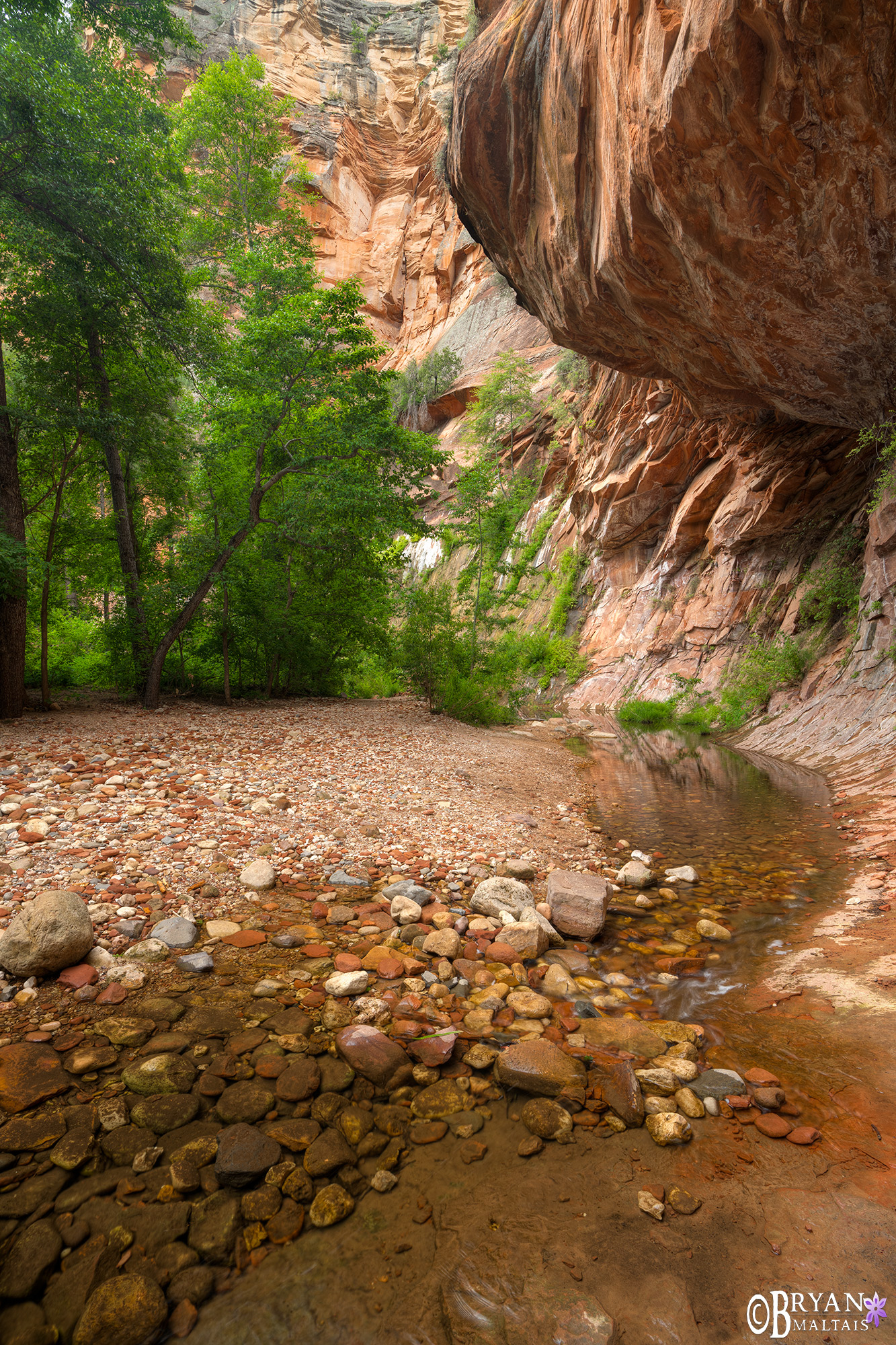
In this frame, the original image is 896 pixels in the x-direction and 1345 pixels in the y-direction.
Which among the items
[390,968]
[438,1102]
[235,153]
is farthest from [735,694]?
[235,153]

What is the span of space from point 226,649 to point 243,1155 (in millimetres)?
10494

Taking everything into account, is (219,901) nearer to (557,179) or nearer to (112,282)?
(112,282)

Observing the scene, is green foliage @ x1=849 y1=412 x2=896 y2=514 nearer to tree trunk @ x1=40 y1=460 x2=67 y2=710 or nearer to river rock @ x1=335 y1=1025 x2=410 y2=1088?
river rock @ x1=335 y1=1025 x2=410 y2=1088

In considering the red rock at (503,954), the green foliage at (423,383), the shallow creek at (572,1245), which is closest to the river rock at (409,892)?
the red rock at (503,954)

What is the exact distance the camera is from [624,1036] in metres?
2.74

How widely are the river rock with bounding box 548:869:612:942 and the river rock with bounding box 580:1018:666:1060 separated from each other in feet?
2.74

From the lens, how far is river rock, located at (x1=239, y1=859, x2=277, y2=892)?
396 centimetres

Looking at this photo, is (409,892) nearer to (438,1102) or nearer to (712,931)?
(438,1102)

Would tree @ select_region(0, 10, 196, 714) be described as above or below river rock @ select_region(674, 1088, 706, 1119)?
above

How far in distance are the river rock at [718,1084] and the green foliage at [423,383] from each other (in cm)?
4315

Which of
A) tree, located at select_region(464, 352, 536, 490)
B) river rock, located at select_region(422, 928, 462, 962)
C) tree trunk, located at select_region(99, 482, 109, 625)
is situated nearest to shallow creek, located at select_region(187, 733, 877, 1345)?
river rock, located at select_region(422, 928, 462, 962)

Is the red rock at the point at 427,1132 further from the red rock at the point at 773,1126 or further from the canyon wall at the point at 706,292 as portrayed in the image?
the canyon wall at the point at 706,292

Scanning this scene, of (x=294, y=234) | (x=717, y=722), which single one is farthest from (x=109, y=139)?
(x=717, y=722)

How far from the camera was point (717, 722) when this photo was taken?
15.0 metres
